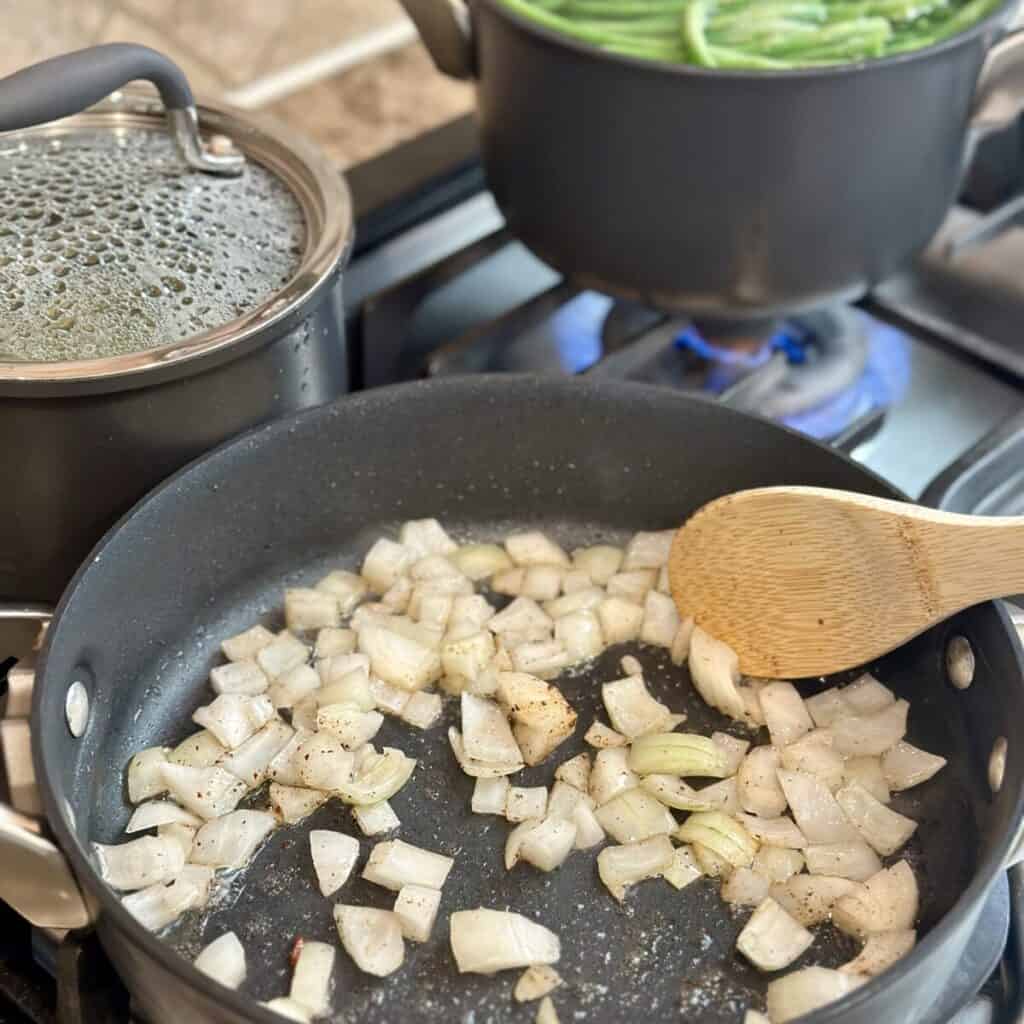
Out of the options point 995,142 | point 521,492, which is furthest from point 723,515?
point 995,142

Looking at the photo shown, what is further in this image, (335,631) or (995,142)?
(995,142)

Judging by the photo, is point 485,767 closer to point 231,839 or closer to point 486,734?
point 486,734

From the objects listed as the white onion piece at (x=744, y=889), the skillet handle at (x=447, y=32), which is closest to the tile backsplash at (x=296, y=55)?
→ the skillet handle at (x=447, y=32)

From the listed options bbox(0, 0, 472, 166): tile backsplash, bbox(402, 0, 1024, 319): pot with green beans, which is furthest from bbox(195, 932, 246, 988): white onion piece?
bbox(0, 0, 472, 166): tile backsplash

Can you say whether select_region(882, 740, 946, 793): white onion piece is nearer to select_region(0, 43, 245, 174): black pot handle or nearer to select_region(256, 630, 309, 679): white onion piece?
select_region(256, 630, 309, 679): white onion piece

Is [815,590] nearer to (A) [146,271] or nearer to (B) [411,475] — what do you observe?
(B) [411,475]

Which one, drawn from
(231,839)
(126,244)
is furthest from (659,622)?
(126,244)

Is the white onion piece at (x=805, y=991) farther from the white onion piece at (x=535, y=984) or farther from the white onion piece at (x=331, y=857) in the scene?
the white onion piece at (x=331, y=857)
